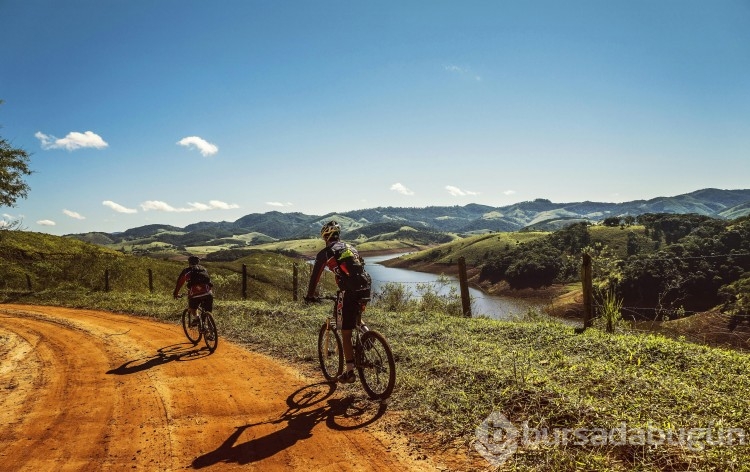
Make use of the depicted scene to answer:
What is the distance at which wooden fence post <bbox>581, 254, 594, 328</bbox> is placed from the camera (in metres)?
10.6

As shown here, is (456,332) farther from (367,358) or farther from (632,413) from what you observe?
(632,413)

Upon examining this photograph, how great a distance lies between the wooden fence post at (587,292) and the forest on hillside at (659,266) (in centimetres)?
37

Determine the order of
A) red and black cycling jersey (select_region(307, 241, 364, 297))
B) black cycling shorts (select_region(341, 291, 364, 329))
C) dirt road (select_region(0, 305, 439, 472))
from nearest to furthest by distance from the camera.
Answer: dirt road (select_region(0, 305, 439, 472))
red and black cycling jersey (select_region(307, 241, 364, 297))
black cycling shorts (select_region(341, 291, 364, 329))

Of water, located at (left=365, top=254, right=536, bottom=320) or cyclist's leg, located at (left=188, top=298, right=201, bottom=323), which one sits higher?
cyclist's leg, located at (left=188, top=298, right=201, bottom=323)

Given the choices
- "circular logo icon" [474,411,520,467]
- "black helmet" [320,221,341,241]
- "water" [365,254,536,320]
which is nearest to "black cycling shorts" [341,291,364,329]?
"black helmet" [320,221,341,241]

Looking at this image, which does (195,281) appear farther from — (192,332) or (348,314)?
(348,314)

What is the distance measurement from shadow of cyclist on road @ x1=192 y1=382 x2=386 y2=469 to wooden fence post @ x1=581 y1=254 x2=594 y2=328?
706 centimetres

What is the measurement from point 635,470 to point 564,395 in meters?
1.59

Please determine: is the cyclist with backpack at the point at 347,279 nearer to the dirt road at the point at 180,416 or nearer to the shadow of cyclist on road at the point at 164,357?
the dirt road at the point at 180,416

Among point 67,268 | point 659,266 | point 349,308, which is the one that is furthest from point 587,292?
point 659,266

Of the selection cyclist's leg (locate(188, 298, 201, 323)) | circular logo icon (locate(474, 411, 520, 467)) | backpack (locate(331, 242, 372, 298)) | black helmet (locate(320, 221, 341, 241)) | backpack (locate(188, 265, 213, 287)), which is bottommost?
circular logo icon (locate(474, 411, 520, 467))

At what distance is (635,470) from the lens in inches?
150

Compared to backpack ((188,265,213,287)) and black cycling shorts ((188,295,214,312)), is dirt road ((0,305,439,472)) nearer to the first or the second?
black cycling shorts ((188,295,214,312))

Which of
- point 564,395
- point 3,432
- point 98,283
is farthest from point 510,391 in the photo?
point 98,283
